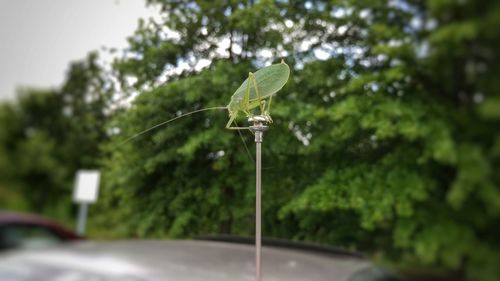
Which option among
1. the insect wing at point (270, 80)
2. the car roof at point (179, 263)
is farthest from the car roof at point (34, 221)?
the insect wing at point (270, 80)

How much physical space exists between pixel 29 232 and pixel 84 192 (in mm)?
124

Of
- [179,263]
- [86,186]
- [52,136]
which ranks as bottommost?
[179,263]

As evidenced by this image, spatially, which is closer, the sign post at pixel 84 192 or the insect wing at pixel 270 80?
the insect wing at pixel 270 80

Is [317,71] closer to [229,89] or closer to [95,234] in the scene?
[229,89]

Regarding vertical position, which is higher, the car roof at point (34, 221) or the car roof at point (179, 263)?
the car roof at point (34, 221)

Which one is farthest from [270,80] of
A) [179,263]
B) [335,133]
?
[335,133]

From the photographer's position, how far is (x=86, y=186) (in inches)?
29.5

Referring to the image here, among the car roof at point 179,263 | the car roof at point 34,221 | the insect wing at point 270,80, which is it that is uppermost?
the insect wing at point 270,80

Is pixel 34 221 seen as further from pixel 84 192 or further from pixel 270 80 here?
pixel 270 80

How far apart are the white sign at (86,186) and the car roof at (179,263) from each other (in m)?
0.17

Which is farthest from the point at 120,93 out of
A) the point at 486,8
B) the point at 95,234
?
the point at 486,8

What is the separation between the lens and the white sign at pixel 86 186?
0.73 meters

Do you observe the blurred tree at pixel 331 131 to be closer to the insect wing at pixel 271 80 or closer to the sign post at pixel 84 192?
the sign post at pixel 84 192

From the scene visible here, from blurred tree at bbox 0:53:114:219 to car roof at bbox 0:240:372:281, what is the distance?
16 centimetres
